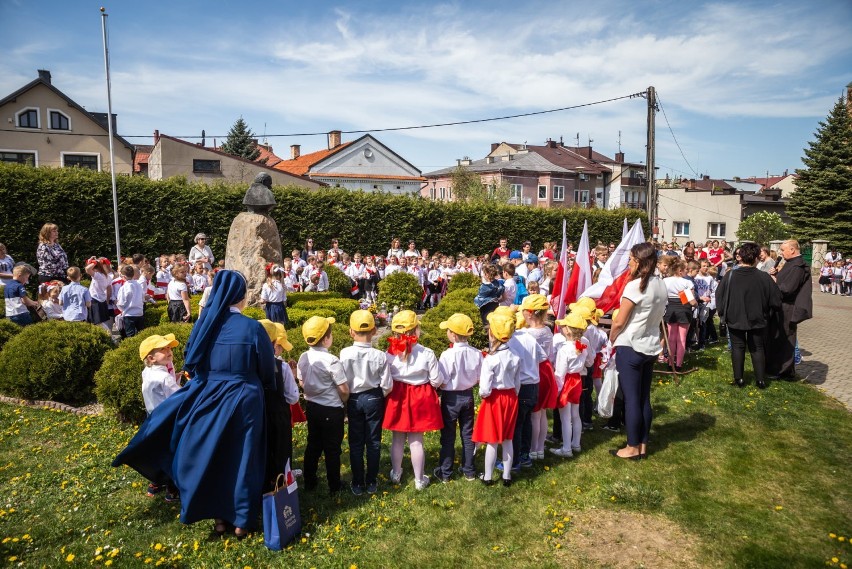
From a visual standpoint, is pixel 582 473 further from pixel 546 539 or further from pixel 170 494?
pixel 170 494

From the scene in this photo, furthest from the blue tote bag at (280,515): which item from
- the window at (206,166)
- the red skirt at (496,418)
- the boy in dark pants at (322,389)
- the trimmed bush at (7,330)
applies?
the window at (206,166)

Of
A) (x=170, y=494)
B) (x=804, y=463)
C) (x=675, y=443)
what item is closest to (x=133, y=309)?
(x=170, y=494)

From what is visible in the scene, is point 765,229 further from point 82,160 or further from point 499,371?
point 82,160

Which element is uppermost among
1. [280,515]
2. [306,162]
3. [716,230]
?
[306,162]

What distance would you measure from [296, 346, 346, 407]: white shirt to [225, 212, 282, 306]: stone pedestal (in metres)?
7.31

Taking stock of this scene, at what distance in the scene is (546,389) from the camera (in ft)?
19.1

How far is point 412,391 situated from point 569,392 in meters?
1.79

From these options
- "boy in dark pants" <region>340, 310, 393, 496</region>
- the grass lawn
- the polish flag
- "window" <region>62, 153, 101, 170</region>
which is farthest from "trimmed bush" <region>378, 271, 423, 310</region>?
"window" <region>62, 153, 101, 170</region>

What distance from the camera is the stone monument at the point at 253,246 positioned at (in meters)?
12.0

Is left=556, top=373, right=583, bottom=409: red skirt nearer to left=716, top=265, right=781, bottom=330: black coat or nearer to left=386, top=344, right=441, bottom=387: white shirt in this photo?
left=386, top=344, right=441, bottom=387: white shirt

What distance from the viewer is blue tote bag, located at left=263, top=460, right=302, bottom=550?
427 centimetres

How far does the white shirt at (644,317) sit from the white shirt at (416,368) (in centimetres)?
212

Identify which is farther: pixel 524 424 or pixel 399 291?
pixel 399 291

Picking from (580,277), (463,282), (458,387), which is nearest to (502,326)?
(458,387)
